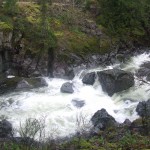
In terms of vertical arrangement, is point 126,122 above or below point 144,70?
below

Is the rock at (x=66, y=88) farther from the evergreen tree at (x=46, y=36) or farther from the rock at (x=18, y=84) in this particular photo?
the evergreen tree at (x=46, y=36)

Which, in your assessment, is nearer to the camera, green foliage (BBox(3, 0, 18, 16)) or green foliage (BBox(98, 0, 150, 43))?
green foliage (BBox(3, 0, 18, 16))

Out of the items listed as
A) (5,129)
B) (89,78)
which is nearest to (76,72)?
(89,78)

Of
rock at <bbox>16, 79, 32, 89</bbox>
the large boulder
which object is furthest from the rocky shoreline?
rock at <bbox>16, 79, 32, 89</bbox>

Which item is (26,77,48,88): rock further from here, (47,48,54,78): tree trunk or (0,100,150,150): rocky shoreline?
(0,100,150,150): rocky shoreline

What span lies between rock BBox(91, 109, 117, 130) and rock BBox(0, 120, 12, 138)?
11.2 feet

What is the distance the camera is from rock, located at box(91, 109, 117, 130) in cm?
1602

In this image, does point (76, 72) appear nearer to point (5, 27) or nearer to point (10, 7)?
point (5, 27)

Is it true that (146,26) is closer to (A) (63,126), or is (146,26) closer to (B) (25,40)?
(B) (25,40)

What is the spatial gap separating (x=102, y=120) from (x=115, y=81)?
3786 mm

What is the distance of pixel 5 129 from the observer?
15516 millimetres

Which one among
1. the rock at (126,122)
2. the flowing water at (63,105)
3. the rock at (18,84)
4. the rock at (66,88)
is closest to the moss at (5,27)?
the rock at (18,84)

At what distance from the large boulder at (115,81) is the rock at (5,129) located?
5991 millimetres

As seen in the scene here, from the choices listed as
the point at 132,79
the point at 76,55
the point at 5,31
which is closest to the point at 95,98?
the point at 132,79
